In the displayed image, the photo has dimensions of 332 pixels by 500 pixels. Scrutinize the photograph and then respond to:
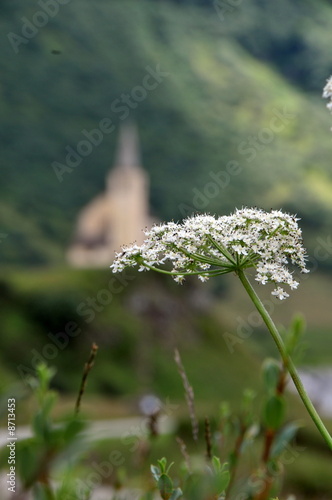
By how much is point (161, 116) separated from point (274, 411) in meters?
182

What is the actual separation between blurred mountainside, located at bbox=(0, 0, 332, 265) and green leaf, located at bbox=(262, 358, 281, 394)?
133600mm

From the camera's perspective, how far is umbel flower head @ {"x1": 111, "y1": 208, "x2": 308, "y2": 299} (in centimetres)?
271

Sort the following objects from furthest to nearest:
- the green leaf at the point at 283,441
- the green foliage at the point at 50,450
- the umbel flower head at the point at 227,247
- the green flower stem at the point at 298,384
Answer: the umbel flower head at the point at 227,247, the green flower stem at the point at 298,384, the green leaf at the point at 283,441, the green foliage at the point at 50,450

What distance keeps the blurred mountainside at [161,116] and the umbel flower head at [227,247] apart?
13257cm

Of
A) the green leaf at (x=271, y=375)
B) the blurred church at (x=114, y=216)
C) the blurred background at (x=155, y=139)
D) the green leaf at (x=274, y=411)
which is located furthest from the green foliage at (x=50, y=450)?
the blurred church at (x=114, y=216)

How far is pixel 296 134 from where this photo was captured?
176m

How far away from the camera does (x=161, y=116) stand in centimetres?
18088

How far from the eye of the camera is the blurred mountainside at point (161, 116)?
15338 cm

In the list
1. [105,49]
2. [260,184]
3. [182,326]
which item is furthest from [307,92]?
[182,326]

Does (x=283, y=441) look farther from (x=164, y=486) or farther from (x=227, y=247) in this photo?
(x=227, y=247)

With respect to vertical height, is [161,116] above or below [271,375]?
above

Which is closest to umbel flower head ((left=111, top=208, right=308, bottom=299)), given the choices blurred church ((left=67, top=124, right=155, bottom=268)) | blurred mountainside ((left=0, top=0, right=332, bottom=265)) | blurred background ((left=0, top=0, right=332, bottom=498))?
blurred background ((left=0, top=0, right=332, bottom=498))

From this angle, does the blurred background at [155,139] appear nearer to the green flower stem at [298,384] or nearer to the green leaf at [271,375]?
the green flower stem at [298,384]

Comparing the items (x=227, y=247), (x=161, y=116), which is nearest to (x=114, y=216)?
(x=161, y=116)
